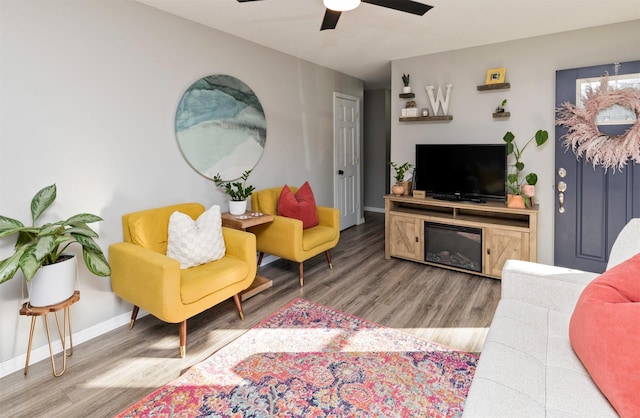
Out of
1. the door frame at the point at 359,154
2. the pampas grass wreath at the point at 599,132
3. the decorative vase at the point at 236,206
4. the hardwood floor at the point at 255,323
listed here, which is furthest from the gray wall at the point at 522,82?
the decorative vase at the point at 236,206

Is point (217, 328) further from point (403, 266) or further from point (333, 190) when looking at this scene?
point (333, 190)

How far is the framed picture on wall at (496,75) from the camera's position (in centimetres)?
357

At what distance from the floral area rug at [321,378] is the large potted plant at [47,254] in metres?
0.81

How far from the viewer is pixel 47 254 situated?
6.03 ft

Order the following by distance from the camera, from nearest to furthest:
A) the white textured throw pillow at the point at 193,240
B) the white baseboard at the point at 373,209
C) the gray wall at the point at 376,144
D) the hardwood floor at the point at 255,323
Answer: the hardwood floor at the point at 255,323 < the white textured throw pillow at the point at 193,240 < the gray wall at the point at 376,144 < the white baseboard at the point at 373,209

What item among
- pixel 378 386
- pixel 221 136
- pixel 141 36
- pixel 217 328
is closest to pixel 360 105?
pixel 221 136

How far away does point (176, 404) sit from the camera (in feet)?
5.81

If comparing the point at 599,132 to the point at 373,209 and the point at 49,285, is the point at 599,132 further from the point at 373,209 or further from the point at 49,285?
the point at 49,285

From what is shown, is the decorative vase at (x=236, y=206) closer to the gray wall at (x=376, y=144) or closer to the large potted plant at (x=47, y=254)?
the large potted plant at (x=47, y=254)

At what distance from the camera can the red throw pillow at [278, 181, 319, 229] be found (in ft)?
11.6

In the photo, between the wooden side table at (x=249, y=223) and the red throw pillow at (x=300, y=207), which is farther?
the red throw pillow at (x=300, y=207)

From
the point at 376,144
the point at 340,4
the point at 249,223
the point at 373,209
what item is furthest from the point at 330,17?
the point at 373,209

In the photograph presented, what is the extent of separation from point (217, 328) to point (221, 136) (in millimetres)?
1749

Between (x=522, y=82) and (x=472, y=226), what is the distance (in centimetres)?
156
